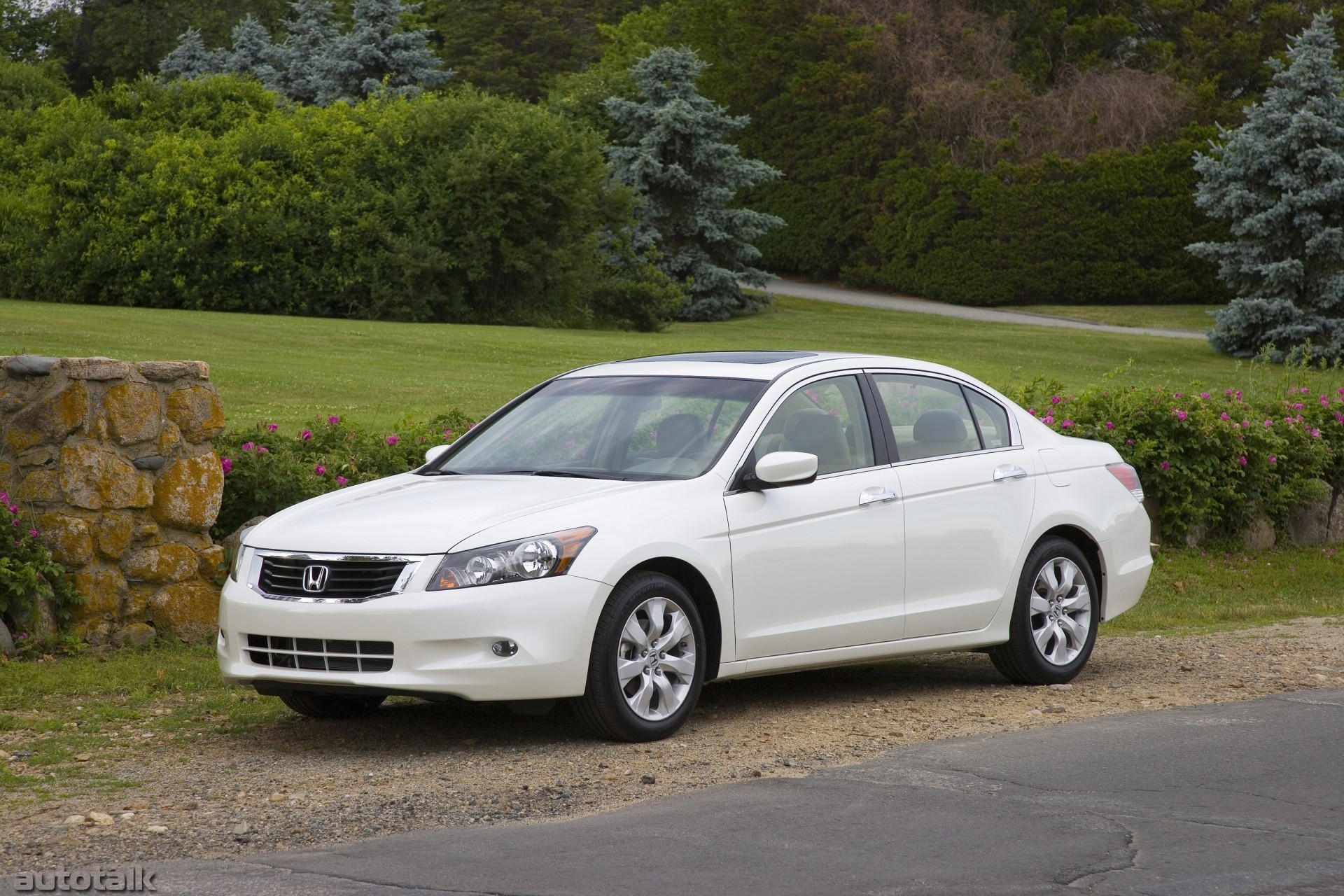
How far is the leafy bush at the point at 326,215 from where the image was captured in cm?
2964

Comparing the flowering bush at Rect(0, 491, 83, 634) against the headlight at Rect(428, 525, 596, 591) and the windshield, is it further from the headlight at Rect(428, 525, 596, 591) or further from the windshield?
the headlight at Rect(428, 525, 596, 591)

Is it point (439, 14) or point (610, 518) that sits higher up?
point (439, 14)

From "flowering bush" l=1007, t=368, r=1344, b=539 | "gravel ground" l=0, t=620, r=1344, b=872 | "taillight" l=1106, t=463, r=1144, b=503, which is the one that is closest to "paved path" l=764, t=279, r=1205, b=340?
"flowering bush" l=1007, t=368, r=1344, b=539

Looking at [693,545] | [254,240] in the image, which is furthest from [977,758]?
[254,240]

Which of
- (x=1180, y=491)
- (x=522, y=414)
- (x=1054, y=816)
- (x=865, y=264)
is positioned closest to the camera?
(x=1054, y=816)

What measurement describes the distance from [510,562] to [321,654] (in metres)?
0.82

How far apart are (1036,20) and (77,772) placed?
167 feet

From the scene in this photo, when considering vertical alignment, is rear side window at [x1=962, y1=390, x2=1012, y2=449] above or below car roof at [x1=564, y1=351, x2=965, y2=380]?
below

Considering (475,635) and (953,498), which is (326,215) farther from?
(475,635)

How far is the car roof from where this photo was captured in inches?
299

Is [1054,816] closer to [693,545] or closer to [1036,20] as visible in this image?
[693,545]

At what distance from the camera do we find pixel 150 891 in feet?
15.3

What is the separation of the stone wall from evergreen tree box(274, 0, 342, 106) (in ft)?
128

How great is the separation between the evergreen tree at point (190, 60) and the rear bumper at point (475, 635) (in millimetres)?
52243
